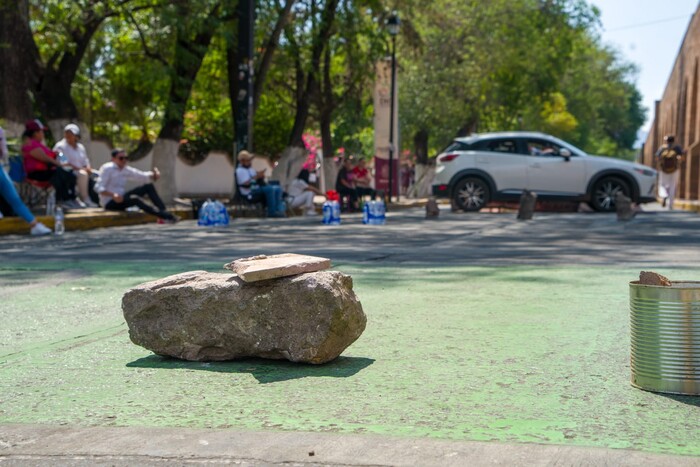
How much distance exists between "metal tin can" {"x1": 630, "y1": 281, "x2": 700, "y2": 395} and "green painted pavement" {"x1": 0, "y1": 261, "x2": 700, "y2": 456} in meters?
0.07

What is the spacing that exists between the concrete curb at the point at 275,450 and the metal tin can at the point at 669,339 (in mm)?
878

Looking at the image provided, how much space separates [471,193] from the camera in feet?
81.2

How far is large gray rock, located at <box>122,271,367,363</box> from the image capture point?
491cm

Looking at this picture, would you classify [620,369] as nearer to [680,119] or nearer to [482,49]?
[482,49]

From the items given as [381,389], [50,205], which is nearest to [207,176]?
[50,205]

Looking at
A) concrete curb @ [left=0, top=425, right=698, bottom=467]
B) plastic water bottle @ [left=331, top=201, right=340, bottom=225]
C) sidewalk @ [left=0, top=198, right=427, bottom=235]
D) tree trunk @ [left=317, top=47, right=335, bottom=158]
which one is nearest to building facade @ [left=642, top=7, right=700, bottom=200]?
tree trunk @ [left=317, top=47, right=335, bottom=158]

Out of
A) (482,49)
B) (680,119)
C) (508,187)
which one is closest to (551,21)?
(482,49)

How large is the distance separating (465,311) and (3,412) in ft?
10.9

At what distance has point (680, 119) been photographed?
4975 centimetres

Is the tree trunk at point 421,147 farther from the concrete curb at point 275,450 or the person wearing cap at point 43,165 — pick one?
the concrete curb at point 275,450

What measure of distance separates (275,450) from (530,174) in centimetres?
2144

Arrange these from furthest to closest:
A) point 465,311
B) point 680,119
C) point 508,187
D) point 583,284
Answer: point 680,119 → point 508,187 → point 583,284 → point 465,311

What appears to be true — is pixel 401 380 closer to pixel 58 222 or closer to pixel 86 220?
pixel 58 222

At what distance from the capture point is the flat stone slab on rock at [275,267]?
4902mm
